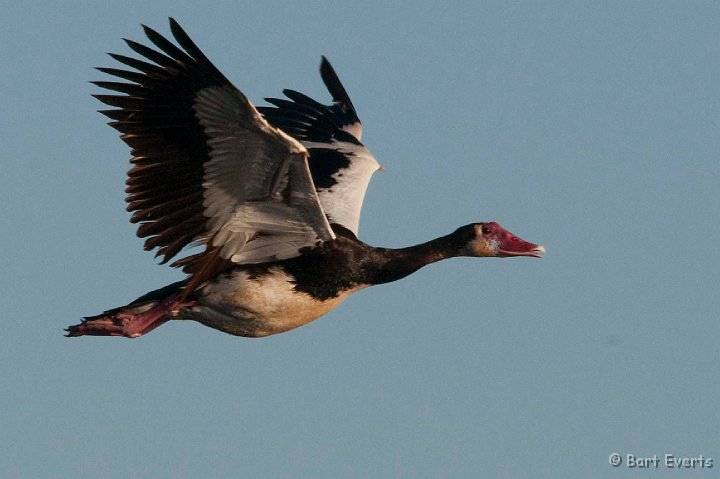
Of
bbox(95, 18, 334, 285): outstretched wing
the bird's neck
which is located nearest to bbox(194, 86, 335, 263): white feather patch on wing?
bbox(95, 18, 334, 285): outstretched wing

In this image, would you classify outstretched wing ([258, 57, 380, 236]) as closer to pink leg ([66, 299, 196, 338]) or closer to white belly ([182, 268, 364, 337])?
white belly ([182, 268, 364, 337])

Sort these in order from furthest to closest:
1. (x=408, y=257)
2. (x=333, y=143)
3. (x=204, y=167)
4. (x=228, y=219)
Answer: (x=333, y=143) → (x=408, y=257) → (x=228, y=219) → (x=204, y=167)

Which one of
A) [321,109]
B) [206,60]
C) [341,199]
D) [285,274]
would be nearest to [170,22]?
[206,60]

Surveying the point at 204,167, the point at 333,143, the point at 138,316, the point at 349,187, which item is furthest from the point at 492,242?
the point at 138,316

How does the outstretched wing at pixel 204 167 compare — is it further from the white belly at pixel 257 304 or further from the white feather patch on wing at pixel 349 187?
the white feather patch on wing at pixel 349 187

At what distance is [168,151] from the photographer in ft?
29.0

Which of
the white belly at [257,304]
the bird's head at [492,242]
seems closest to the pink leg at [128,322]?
the white belly at [257,304]

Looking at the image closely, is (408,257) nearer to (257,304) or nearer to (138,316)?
(257,304)

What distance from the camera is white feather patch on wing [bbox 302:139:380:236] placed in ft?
35.4

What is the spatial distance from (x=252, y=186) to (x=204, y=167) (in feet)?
1.23

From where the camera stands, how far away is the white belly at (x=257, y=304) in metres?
9.49

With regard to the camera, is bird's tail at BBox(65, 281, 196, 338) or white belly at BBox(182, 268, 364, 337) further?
bird's tail at BBox(65, 281, 196, 338)

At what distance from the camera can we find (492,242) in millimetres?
10320

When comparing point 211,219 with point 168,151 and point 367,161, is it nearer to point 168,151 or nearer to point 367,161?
point 168,151
